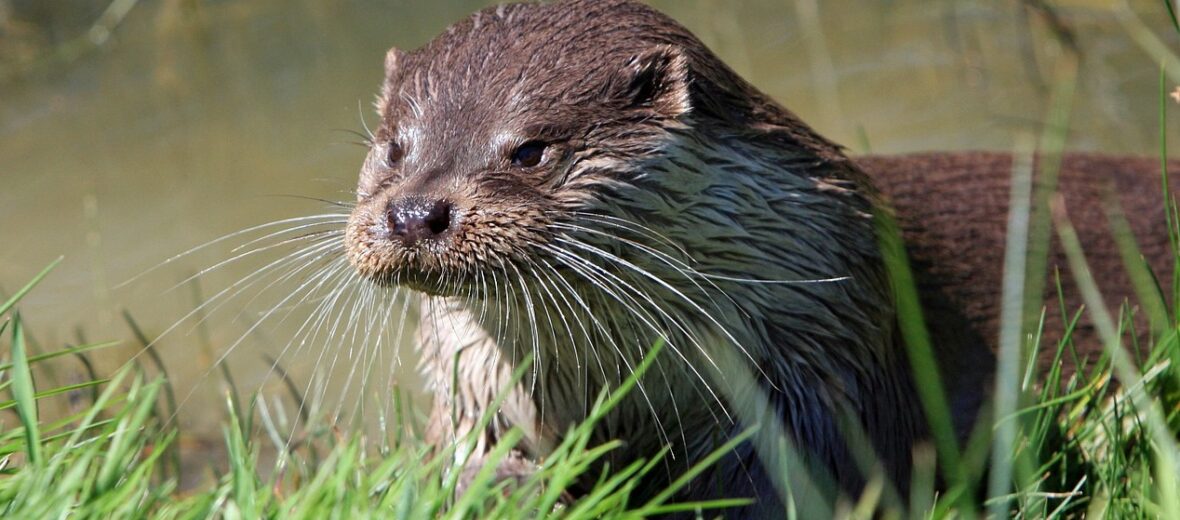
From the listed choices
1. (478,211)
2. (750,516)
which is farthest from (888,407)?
(478,211)

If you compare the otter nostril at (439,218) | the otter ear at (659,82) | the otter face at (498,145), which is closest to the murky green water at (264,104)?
the otter face at (498,145)

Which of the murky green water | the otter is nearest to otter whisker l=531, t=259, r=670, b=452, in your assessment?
the otter

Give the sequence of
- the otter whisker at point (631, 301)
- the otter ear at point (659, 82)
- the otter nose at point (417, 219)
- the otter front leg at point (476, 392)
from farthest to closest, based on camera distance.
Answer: the otter front leg at point (476, 392), the otter ear at point (659, 82), the otter whisker at point (631, 301), the otter nose at point (417, 219)

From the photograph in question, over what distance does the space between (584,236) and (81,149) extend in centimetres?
405

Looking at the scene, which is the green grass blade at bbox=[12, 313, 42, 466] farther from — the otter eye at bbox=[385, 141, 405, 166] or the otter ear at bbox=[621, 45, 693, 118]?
the otter ear at bbox=[621, 45, 693, 118]

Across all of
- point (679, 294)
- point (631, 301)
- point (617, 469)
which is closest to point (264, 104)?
point (617, 469)

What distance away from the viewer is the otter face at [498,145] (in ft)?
7.66

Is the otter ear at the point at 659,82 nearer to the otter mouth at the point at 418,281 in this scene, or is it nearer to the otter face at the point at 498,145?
the otter face at the point at 498,145

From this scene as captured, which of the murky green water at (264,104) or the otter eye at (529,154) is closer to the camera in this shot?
the otter eye at (529,154)

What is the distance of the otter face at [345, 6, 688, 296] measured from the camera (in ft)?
7.66

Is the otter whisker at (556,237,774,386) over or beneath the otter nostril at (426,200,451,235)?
beneath

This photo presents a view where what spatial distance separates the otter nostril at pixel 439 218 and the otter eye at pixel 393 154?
0.30 metres

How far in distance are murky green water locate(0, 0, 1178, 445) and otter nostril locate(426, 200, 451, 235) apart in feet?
8.86

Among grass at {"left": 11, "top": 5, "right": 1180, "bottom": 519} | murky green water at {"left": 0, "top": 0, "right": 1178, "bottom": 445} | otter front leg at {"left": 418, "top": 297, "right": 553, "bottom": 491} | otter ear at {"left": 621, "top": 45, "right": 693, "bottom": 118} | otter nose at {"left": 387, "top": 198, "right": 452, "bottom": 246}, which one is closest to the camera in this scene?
grass at {"left": 11, "top": 5, "right": 1180, "bottom": 519}
